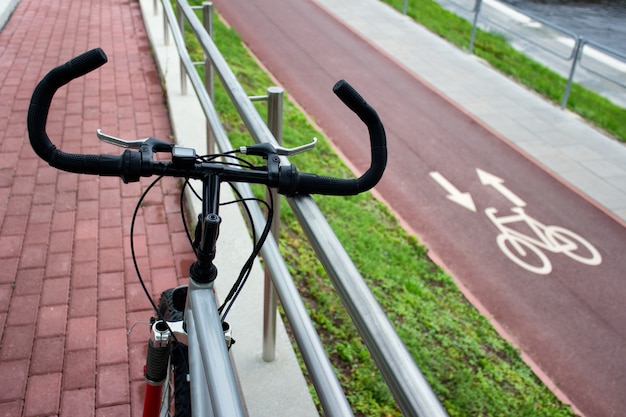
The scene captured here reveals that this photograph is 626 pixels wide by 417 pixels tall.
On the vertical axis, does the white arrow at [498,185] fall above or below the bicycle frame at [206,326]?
below

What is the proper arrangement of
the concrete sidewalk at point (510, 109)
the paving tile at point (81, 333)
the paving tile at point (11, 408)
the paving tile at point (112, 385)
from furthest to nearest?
1. the concrete sidewalk at point (510, 109)
2. the paving tile at point (81, 333)
3. the paving tile at point (112, 385)
4. the paving tile at point (11, 408)

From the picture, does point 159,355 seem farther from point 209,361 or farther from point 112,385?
point 112,385

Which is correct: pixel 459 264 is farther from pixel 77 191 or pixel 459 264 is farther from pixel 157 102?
pixel 77 191

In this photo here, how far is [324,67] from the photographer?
39.8ft

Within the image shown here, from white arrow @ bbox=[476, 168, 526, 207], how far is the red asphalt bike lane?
5 cm

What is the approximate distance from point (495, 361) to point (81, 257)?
10.6 feet

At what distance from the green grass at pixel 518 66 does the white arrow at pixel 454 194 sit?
14.4ft

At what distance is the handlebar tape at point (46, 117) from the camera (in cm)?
144

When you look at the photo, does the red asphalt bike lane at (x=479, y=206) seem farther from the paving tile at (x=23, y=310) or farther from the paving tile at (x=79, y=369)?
the paving tile at (x=23, y=310)

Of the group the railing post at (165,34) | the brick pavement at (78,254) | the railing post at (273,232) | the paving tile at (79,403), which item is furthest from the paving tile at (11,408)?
the railing post at (165,34)

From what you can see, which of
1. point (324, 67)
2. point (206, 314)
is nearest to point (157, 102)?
point (206, 314)

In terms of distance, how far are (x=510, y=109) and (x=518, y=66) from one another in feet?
9.20

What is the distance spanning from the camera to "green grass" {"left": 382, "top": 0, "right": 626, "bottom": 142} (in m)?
11.8

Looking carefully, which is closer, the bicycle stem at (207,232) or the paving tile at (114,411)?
the bicycle stem at (207,232)
